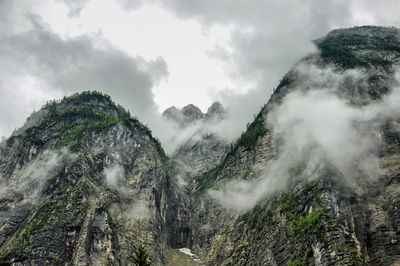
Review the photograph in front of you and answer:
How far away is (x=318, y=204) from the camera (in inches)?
3241

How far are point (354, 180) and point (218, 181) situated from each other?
85.4 meters

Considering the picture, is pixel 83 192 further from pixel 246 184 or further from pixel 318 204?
pixel 318 204

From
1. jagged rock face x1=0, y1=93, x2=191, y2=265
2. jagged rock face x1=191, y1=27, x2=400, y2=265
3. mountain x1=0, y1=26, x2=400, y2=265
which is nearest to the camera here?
jagged rock face x1=191, y1=27, x2=400, y2=265

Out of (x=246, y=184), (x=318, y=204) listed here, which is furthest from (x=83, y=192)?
(x=318, y=204)

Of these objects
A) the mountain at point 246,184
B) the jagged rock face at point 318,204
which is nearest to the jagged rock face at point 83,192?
the mountain at point 246,184

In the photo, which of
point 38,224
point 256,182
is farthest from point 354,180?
point 38,224

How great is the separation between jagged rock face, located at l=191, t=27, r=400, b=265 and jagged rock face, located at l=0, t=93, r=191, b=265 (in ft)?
90.2

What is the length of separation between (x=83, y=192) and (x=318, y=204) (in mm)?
80513

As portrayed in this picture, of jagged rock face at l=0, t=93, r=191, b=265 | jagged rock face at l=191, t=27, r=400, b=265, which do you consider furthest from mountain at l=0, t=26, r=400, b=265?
jagged rock face at l=0, t=93, r=191, b=265

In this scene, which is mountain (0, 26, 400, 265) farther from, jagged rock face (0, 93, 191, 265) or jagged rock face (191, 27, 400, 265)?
jagged rock face (0, 93, 191, 265)

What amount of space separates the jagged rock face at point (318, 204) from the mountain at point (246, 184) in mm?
388

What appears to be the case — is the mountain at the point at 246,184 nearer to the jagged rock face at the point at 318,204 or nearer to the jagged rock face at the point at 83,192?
the jagged rock face at the point at 318,204

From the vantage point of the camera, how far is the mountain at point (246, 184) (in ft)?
263

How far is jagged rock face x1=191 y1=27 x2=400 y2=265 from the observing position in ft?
237
